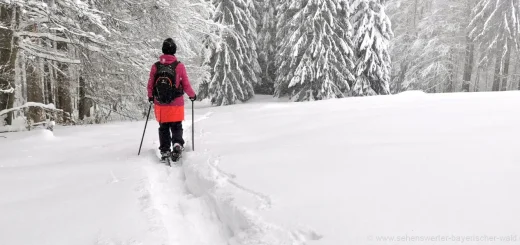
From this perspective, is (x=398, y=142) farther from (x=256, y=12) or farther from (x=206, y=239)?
(x=256, y=12)

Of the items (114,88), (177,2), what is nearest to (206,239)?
(114,88)

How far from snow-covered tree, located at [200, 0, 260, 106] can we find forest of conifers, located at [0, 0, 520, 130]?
0.07 m

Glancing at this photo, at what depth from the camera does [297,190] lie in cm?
301

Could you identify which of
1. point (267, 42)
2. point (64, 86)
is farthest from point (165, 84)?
point (267, 42)

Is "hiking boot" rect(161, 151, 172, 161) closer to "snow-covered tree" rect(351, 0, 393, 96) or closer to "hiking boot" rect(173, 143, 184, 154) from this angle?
"hiking boot" rect(173, 143, 184, 154)

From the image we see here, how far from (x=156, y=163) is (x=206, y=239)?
2.61 metres

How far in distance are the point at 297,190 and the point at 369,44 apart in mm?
17967

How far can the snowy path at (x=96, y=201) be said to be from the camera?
2727 mm

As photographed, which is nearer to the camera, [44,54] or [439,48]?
[44,54]

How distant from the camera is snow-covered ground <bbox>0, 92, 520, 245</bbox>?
90.6 inches

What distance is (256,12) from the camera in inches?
937

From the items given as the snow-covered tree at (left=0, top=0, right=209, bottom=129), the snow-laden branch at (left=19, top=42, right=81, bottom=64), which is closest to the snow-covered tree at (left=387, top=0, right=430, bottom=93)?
the snow-covered tree at (left=0, top=0, right=209, bottom=129)

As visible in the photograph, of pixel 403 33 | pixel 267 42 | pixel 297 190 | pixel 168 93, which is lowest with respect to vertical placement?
pixel 297 190

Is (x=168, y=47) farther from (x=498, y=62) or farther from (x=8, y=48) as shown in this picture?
(x=498, y=62)
